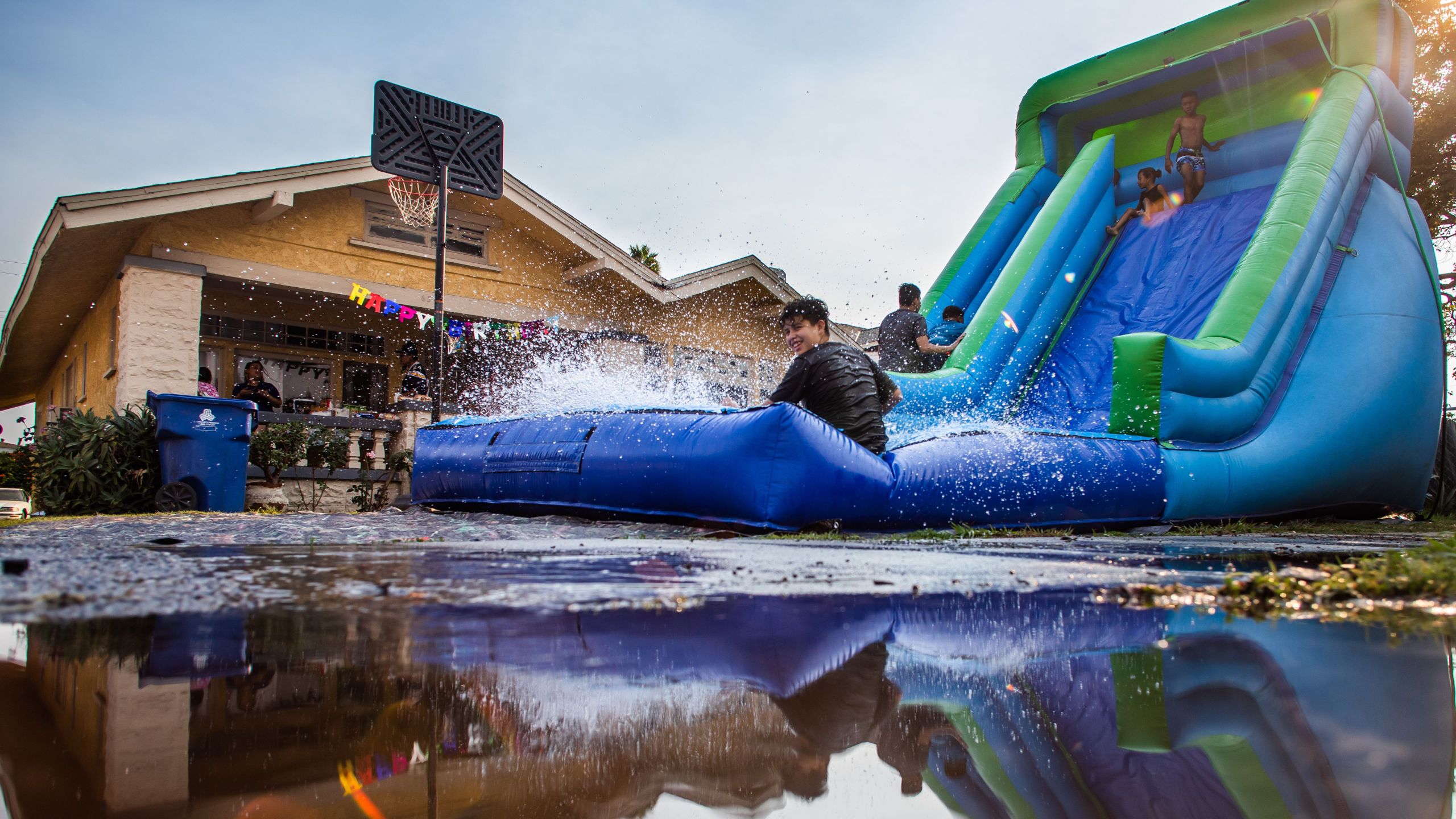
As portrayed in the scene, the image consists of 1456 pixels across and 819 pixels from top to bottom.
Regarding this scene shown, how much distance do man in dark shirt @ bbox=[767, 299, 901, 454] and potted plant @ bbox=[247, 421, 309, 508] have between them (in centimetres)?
635

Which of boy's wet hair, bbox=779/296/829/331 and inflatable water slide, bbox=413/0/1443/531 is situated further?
boy's wet hair, bbox=779/296/829/331

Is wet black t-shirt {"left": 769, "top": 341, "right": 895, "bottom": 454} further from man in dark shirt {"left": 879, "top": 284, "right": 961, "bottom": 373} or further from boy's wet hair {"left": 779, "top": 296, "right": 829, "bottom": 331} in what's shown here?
man in dark shirt {"left": 879, "top": 284, "right": 961, "bottom": 373}

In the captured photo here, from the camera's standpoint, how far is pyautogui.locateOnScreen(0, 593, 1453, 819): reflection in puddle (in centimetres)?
69

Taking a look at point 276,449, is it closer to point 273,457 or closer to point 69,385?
point 273,457

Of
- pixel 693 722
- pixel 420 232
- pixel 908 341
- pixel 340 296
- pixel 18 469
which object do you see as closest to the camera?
pixel 693 722

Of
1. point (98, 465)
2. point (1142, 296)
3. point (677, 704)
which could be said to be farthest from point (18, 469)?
point (677, 704)

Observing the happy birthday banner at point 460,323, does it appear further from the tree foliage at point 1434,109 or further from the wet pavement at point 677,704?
the tree foliage at point 1434,109

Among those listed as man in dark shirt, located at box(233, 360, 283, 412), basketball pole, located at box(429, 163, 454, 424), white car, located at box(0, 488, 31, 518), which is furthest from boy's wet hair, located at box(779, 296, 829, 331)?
white car, located at box(0, 488, 31, 518)

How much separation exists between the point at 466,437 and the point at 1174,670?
5.94m

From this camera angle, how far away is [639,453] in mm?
4988

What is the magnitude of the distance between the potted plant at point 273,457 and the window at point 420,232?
377 cm

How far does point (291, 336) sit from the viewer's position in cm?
1334

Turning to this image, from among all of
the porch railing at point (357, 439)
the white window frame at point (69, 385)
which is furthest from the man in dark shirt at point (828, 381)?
the white window frame at point (69, 385)

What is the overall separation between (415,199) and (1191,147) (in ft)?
31.2
